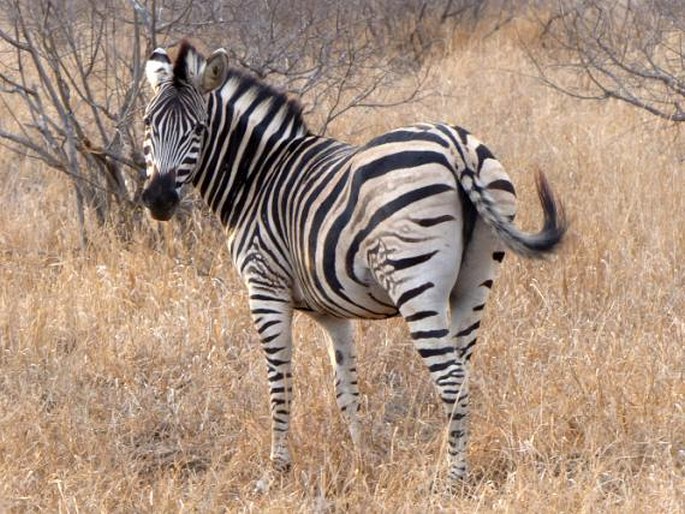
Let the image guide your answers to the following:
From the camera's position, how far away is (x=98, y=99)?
929cm

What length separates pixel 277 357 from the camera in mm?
4387

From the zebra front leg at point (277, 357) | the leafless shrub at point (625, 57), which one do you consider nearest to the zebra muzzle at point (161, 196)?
the zebra front leg at point (277, 357)

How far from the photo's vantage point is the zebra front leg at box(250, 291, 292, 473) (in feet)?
14.3

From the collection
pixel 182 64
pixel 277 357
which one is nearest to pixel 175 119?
pixel 182 64

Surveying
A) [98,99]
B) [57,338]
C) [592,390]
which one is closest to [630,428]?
[592,390]

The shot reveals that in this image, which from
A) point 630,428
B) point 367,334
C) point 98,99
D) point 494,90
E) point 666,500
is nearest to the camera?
point 666,500

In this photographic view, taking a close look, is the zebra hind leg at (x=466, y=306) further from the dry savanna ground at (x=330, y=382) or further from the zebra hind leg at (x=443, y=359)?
the dry savanna ground at (x=330, y=382)

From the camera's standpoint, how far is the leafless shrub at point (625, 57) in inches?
307

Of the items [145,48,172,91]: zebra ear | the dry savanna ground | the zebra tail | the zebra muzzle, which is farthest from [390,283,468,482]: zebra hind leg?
[145,48,172,91]: zebra ear

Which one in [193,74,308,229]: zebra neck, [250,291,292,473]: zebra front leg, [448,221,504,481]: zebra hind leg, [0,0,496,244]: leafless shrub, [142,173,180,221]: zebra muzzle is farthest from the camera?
[0,0,496,244]: leafless shrub

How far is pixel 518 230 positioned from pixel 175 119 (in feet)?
4.64

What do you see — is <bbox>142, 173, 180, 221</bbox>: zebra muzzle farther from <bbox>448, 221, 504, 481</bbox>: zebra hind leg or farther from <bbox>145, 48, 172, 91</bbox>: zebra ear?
<bbox>448, 221, 504, 481</bbox>: zebra hind leg

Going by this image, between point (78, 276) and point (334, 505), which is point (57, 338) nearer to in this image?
point (78, 276)

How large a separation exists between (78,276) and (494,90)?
16.7 feet
